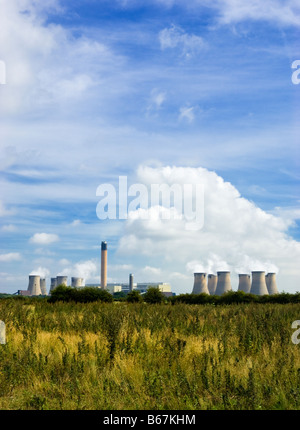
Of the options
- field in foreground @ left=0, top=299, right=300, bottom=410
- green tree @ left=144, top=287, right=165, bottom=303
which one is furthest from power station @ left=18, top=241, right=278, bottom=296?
field in foreground @ left=0, top=299, right=300, bottom=410

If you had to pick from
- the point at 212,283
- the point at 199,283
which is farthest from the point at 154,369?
the point at 212,283

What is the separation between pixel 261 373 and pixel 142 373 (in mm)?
1974

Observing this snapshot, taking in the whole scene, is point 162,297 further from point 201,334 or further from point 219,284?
point 219,284

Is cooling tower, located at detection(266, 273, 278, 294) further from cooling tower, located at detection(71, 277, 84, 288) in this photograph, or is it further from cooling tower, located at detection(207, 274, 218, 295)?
cooling tower, located at detection(71, 277, 84, 288)

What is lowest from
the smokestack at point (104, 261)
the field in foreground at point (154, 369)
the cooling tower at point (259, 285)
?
the field in foreground at point (154, 369)

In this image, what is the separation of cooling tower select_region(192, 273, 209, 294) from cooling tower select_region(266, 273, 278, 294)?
16.4 metres

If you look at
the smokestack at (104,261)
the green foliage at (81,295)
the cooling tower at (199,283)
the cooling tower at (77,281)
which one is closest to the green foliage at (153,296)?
the green foliage at (81,295)

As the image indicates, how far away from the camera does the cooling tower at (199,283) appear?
112000mm

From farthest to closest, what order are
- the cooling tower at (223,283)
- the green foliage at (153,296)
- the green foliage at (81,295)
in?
the cooling tower at (223,283) → the green foliage at (153,296) → the green foliage at (81,295)

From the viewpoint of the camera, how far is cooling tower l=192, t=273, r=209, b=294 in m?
112

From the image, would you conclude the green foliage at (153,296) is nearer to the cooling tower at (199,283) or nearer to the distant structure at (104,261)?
the cooling tower at (199,283)

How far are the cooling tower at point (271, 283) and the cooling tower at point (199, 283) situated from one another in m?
16.4
